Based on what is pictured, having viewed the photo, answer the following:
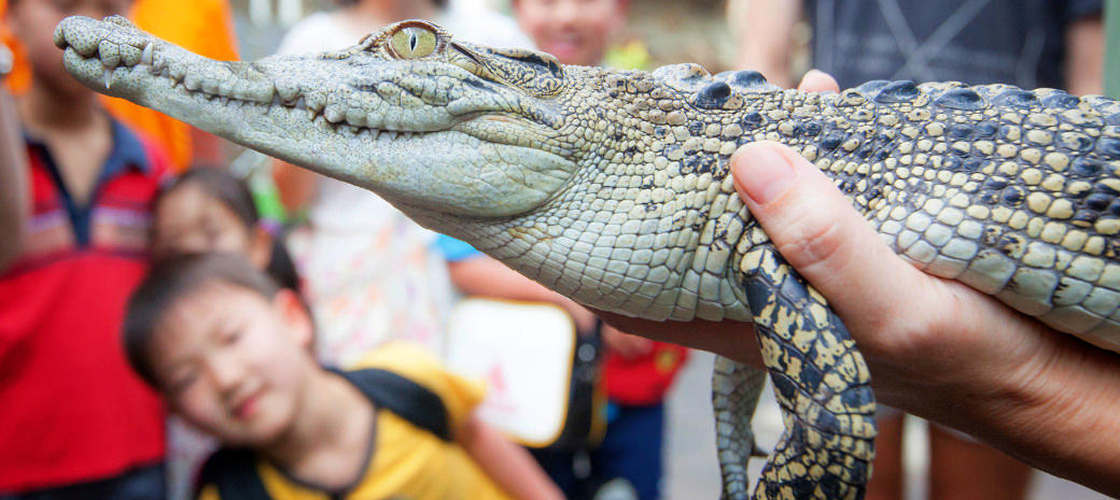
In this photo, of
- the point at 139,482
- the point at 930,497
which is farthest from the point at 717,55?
the point at 139,482

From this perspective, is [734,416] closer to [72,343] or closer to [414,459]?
[414,459]

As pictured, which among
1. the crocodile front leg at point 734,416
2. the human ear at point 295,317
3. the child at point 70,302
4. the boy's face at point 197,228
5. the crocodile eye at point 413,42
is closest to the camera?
the crocodile eye at point 413,42

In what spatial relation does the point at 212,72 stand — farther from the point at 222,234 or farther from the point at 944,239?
the point at 222,234

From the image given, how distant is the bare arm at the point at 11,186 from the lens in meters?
1.64

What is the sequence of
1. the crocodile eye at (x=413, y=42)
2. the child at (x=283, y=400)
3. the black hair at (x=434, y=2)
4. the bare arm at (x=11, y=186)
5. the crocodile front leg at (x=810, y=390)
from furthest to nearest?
the black hair at (x=434, y=2)
the child at (x=283, y=400)
the bare arm at (x=11, y=186)
the crocodile eye at (x=413, y=42)
the crocodile front leg at (x=810, y=390)

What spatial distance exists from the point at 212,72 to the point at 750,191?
0.59 m

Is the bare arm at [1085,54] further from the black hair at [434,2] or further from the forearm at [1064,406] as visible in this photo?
the black hair at [434,2]

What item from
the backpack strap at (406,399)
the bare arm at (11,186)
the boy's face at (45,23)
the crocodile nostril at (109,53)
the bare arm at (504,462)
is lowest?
the bare arm at (504,462)

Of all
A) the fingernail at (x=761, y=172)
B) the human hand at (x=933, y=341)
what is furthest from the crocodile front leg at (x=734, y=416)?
the fingernail at (x=761, y=172)

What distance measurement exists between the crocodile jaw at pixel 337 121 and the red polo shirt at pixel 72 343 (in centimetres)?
131

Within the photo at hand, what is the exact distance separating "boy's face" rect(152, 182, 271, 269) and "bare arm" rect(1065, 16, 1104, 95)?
Result: 2277 millimetres

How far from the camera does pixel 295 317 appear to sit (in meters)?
2.04

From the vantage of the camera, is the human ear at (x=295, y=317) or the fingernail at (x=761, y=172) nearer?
the fingernail at (x=761, y=172)

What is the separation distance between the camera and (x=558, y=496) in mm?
2064
